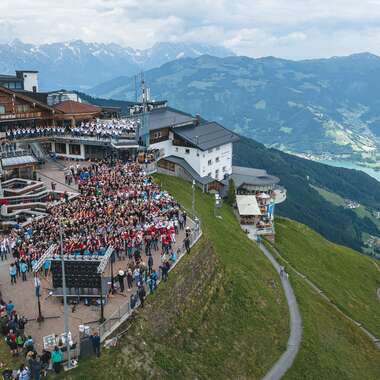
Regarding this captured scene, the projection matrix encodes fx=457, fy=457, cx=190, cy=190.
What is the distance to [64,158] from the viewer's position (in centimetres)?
7438

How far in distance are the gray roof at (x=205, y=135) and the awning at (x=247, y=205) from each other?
1139 cm

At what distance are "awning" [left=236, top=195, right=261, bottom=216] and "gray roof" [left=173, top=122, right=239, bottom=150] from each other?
11.4 metres

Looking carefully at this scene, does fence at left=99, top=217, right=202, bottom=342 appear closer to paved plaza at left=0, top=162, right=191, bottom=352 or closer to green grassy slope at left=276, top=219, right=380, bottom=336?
paved plaza at left=0, top=162, right=191, bottom=352

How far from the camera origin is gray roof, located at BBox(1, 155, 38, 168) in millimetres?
55344

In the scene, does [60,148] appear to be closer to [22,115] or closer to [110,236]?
[22,115]

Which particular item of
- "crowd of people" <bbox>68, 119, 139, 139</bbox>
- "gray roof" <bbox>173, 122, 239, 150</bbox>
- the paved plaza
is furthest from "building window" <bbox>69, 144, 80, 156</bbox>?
the paved plaza

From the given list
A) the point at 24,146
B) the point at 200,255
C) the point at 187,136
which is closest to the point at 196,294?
the point at 200,255

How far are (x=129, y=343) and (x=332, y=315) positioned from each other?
29331 mm

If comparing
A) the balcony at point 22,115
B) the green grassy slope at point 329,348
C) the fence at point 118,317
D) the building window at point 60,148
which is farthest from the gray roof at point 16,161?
the green grassy slope at point 329,348

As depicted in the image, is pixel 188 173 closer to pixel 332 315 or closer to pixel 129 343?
pixel 332 315

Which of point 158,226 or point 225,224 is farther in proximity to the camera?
point 225,224

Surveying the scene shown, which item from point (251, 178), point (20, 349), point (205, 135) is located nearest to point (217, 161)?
point (205, 135)

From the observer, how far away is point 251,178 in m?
87.9

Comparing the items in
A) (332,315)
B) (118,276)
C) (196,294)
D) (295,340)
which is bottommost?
(332,315)
